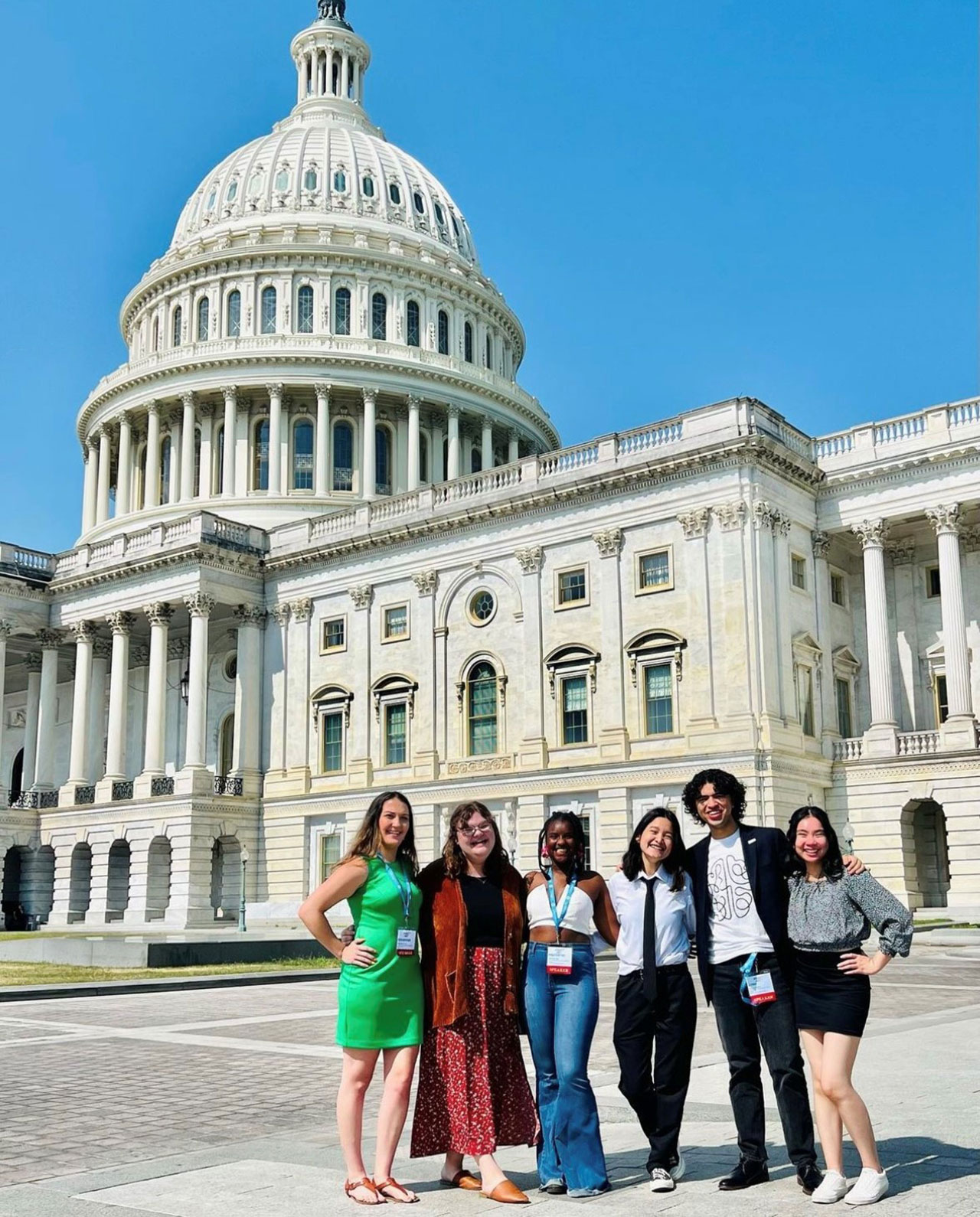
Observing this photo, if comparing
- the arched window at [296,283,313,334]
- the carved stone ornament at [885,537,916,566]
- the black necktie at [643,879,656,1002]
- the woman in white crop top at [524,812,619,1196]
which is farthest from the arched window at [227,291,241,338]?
the black necktie at [643,879,656,1002]

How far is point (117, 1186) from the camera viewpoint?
8.34m

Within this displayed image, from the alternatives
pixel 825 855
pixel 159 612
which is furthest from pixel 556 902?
pixel 159 612

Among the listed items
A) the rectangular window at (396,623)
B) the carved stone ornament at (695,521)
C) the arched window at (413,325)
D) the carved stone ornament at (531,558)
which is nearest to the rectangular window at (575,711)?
the carved stone ornament at (531,558)

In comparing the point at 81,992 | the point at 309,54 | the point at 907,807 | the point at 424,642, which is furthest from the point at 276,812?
the point at 309,54

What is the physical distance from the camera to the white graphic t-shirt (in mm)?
8391

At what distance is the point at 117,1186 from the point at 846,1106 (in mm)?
4404

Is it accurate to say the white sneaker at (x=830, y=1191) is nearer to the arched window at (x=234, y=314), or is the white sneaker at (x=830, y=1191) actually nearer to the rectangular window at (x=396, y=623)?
the rectangular window at (x=396, y=623)

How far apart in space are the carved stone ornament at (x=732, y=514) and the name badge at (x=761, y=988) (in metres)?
38.2

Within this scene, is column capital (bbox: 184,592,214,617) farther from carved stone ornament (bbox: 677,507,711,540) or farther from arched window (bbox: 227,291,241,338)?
arched window (bbox: 227,291,241,338)

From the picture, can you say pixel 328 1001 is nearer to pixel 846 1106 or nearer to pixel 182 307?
pixel 846 1106

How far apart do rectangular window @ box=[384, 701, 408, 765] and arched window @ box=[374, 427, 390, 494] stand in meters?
21.9

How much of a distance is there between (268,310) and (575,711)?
39.8 m

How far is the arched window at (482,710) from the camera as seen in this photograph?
5222 centimetres

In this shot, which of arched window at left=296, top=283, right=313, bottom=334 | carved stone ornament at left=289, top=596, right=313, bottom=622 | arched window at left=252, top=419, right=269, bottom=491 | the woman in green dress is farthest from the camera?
arched window at left=296, top=283, right=313, bottom=334
